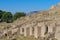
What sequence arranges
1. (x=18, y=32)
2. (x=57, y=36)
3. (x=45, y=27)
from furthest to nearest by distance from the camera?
(x=18, y=32), (x=45, y=27), (x=57, y=36)

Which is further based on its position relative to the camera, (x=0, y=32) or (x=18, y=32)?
(x=0, y=32)

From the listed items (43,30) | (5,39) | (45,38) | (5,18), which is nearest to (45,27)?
(43,30)

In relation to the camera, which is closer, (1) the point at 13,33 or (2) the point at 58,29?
Answer: (2) the point at 58,29

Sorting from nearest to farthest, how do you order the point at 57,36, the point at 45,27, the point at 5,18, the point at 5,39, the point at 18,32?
the point at 57,36, the point at 45,27, the point at 5,39, the point at 18,32, the point at 5,18

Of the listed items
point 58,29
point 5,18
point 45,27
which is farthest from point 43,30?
point 5,18

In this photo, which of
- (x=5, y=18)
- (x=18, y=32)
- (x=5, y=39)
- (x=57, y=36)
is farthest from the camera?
(x=5, y=18)

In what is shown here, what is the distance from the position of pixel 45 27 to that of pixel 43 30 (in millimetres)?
455

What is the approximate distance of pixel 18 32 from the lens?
33219 mm

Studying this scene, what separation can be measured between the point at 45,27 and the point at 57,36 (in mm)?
3510

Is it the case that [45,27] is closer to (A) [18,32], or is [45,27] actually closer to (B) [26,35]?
(B) [26,35]

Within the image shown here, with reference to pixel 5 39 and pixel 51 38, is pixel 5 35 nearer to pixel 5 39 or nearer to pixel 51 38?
pixel 5 39

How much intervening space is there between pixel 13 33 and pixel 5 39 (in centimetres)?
363

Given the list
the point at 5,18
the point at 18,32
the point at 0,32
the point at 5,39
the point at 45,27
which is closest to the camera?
the point at 45,27

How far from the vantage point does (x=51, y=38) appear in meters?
24.3
